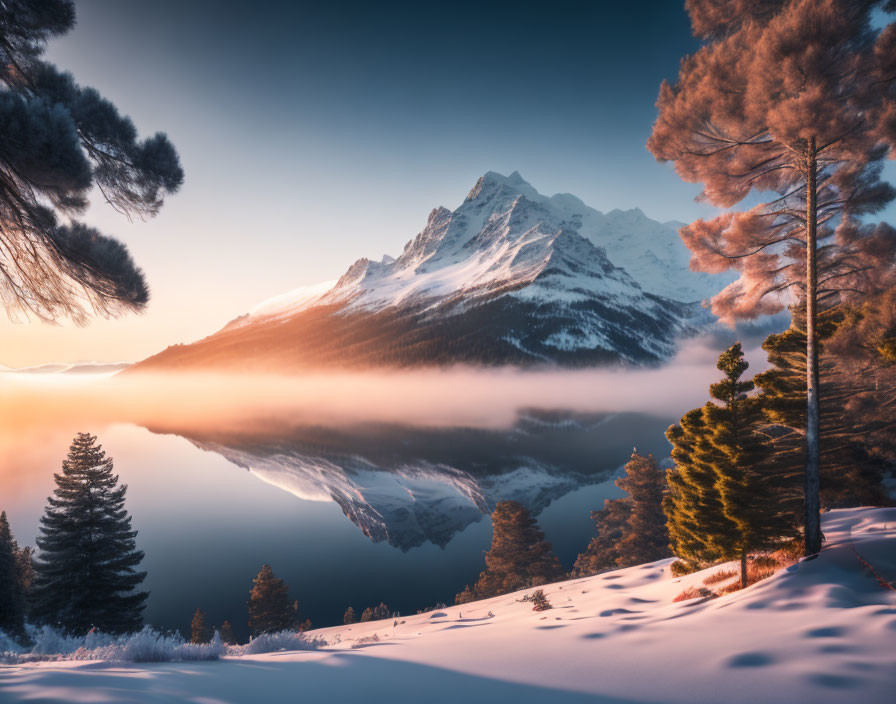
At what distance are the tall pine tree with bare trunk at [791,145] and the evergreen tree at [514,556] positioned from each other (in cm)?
2432

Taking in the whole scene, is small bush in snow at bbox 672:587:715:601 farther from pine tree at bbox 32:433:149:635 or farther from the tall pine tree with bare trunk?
pine tree at bbox 32:433:149:635

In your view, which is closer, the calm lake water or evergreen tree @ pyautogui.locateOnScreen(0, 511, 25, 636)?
evergreen tree @ pyautogui.locateOnScreen(0, 511, 25, 636)

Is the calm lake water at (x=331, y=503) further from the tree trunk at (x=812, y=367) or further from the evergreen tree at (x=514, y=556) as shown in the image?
the tree trunk at (x=812, y=367)

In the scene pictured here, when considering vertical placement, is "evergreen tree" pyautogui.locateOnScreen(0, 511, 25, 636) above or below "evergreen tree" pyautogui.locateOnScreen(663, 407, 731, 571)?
below

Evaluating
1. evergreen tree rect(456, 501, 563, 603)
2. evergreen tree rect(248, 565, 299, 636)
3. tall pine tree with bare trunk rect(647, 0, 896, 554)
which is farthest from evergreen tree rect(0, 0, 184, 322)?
evergreen tree rect(456, 501, 563, 603)

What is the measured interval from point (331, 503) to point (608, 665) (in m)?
83.4

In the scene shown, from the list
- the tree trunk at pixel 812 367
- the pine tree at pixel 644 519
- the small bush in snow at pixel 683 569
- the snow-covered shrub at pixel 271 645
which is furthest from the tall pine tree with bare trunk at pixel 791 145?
the pine tree at pixel 644 519

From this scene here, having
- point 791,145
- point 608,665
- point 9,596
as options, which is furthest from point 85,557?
point 791,145

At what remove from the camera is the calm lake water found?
4644cm

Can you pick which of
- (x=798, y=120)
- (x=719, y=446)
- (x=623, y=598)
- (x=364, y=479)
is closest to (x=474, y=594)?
(x=623, y=598)

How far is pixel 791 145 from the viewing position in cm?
759

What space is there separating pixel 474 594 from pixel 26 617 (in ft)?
95.3

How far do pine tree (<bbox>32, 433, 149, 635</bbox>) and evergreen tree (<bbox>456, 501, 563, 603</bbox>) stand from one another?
22901 millimetres

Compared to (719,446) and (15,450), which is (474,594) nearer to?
(719,446)
